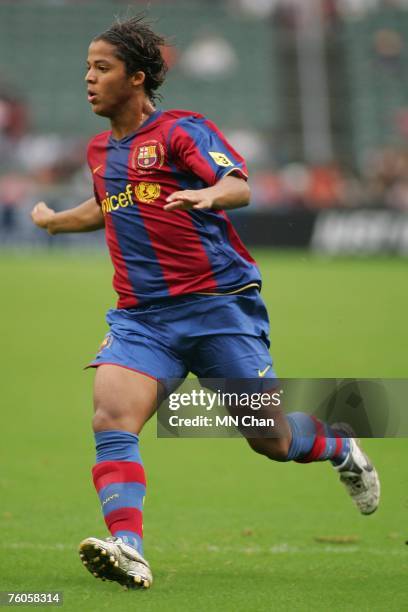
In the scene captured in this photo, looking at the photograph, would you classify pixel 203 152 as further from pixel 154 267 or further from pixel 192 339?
pixel 192 339

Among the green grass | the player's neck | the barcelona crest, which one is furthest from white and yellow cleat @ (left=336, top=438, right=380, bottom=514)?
the player's neck

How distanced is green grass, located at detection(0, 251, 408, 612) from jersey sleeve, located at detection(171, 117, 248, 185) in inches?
67.3

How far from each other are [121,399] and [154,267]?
623mm

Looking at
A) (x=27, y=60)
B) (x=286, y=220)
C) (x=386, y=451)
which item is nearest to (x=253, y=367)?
(x=386, y=451)

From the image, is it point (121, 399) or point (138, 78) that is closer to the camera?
point (121, 399)

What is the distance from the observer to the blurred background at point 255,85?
29078 mm

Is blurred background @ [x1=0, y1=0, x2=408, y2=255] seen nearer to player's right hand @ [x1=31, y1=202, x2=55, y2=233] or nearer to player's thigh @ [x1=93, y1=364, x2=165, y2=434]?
player's right hand @ [x1=31, y1=202, x2=55, y2=233]

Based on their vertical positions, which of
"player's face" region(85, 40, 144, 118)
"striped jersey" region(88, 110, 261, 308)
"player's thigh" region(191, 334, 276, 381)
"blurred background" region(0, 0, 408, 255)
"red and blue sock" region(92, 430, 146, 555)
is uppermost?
"blurred background" region(0, 0, 408, 255)

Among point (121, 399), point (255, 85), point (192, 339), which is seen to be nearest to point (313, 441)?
point (192, 339)

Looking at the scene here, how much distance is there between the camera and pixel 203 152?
498cm

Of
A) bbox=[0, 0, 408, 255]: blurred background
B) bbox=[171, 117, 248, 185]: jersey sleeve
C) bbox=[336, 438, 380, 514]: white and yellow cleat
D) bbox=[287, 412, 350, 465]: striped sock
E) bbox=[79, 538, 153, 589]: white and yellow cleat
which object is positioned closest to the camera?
bbox=[79, 538, 153, 589]: white and yellow cleat

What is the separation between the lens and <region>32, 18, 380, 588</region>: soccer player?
4934 millimetres

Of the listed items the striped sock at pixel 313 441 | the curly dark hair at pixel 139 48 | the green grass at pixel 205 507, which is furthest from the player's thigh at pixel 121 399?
the curly dark hair at pixel 139 48

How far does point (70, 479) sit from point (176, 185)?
2856mm
